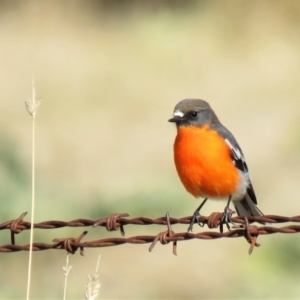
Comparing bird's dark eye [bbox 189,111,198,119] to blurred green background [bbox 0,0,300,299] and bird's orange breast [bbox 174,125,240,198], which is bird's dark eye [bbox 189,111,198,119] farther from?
blurred green background [bbox 0,0,300,299]

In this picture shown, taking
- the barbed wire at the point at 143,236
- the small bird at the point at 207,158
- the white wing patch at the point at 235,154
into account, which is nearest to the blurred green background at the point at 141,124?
the small bird at the point at 207,158

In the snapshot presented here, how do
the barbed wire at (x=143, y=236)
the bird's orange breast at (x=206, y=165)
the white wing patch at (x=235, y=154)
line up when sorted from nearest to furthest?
the barbed wire at (x=143, y=236), the bird's orange breast at (x=206, y=165), the white wing patch at (x=235, y=154)

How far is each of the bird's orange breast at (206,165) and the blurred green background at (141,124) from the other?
8.97 ft

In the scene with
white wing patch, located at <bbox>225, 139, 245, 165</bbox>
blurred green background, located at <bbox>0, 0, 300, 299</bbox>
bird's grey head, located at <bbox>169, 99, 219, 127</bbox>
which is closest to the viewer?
white wing patch, located at <bbox>225, 139, 245, 165</bbox>

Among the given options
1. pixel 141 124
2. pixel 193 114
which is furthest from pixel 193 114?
pixel 141 124

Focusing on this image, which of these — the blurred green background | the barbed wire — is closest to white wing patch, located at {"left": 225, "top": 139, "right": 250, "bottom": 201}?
the barbed wire

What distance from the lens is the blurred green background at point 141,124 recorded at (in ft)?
34.3

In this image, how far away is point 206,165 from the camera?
6938 mm

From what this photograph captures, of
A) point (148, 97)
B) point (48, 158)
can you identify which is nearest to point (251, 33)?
point (148, 97)

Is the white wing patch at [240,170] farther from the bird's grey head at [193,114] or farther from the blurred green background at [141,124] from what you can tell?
the blurred green background at [141,124]

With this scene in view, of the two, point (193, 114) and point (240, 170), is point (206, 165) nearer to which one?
point (240, 170)

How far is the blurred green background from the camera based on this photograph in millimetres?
10469

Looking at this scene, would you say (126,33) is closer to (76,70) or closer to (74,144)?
(76,70)

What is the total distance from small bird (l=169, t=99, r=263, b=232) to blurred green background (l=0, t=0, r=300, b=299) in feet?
8.93
